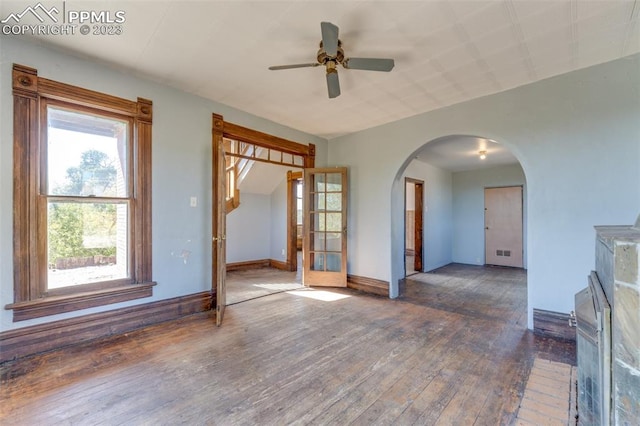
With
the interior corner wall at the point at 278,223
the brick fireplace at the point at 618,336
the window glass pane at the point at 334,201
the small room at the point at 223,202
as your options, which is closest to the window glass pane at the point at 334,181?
the window glass pane at the point at 334,201

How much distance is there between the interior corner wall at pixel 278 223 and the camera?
6.63 m

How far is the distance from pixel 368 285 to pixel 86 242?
144 inches

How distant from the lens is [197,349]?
2479mm

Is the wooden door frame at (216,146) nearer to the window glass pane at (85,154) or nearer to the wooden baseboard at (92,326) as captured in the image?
the wooden baseboard at (92,326)

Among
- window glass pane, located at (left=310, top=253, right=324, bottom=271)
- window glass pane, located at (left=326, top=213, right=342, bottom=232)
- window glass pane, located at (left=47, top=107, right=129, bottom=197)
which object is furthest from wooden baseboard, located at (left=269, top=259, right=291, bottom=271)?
window glass pane, located at (left=47, top=107, right=129, bottom=197)

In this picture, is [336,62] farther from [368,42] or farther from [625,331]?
[625,331]

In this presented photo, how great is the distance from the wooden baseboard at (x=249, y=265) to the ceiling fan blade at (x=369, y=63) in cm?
522

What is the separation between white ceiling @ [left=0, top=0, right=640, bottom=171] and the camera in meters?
1.94

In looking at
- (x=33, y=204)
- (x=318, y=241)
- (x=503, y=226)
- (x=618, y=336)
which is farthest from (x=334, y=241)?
(x=503, y=226)

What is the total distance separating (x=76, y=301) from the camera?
2551 millimetres

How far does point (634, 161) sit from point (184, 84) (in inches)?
180

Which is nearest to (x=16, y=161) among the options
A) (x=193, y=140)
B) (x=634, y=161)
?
(x=193, y=140)

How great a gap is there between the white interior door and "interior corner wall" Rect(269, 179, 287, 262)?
5.07 m

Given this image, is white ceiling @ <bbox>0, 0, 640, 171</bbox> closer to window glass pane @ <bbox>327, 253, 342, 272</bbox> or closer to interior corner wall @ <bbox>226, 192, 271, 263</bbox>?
window glass pane @ <bbox>327, 253, 342, 272</bbox>
